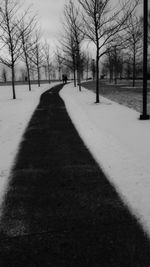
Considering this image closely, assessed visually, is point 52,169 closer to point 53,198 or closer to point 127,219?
point 53,198

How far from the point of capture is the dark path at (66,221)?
10.2 feet

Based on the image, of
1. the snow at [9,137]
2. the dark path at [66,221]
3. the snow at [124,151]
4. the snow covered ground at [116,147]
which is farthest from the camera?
the snow at [9,137]

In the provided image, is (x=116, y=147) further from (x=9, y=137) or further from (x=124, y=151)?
(x=9, y=137)

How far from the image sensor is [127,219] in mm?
3912

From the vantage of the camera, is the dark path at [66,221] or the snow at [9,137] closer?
the dark path at [66,221]

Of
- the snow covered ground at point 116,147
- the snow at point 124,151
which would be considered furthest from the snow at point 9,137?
the snow at point 124,151

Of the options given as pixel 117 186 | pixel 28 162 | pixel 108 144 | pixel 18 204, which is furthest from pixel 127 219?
pixel 108 144

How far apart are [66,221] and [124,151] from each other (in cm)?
368

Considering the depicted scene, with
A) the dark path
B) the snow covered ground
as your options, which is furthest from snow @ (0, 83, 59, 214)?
the dark path

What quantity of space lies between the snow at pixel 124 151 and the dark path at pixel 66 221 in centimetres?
21

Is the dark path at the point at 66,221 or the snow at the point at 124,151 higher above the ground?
the snow at the point at 124,151

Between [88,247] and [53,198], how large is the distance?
1.46 meters

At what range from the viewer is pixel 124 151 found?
7.23 m

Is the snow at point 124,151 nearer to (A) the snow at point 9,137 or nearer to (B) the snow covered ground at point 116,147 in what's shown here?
(B) the snow covered ground at point 116,147
